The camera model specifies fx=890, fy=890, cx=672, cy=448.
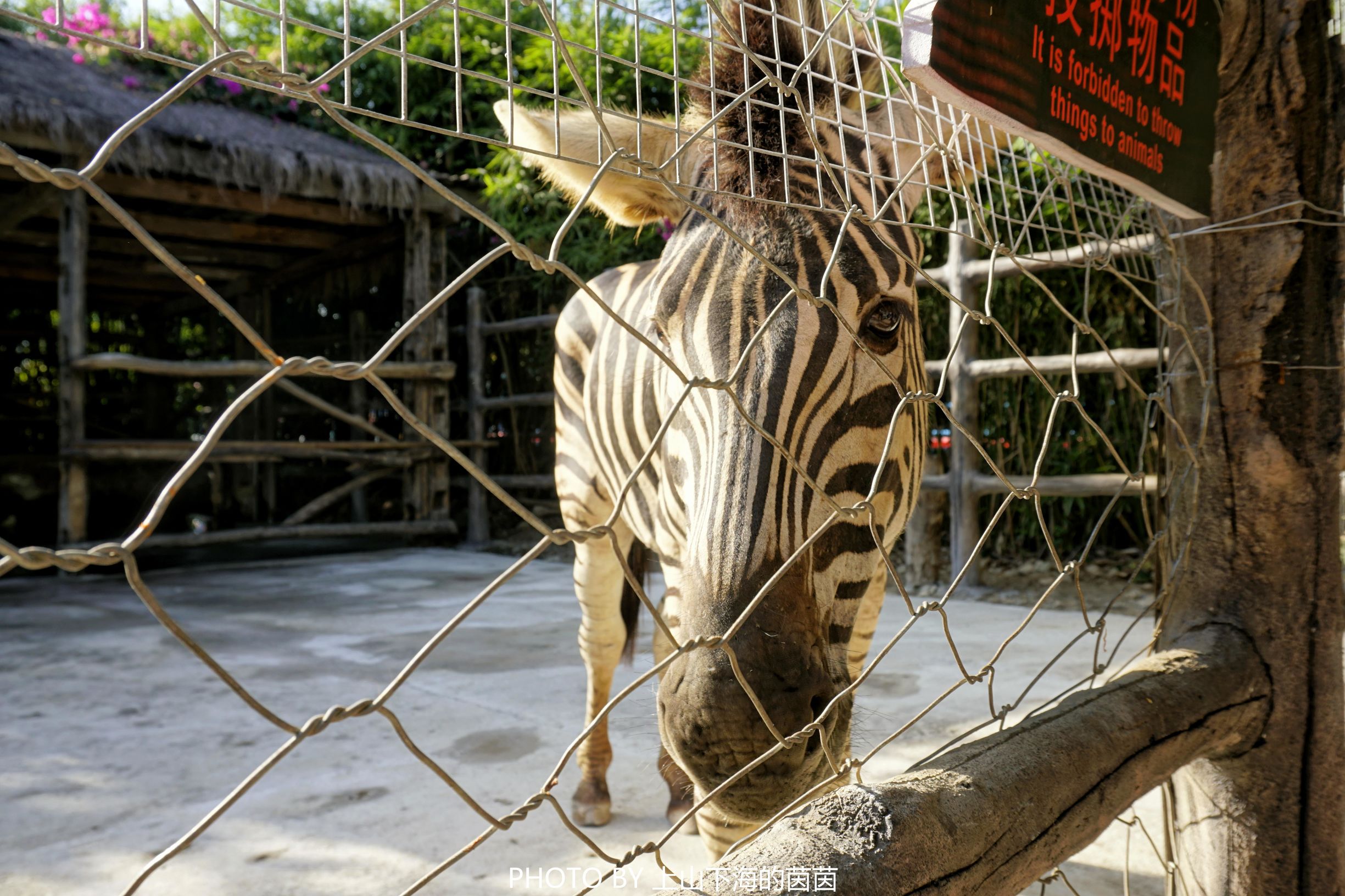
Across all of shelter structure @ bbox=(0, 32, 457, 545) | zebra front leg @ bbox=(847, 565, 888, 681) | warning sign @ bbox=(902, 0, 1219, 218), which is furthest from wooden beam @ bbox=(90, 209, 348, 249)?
warning sign @ bbox=(902, 0, 1219, 218)

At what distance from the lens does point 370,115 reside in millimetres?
586

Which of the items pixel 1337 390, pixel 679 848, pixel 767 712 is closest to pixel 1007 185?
pixel 1337 390

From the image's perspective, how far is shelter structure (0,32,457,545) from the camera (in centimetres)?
645

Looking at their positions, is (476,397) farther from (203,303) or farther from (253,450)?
(203,303)

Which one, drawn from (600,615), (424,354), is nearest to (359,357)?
(424,354)

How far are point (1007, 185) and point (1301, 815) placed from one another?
1.11 m

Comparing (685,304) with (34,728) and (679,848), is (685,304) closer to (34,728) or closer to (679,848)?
(679,848)

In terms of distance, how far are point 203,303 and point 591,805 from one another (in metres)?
10.5

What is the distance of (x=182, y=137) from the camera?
259 inches

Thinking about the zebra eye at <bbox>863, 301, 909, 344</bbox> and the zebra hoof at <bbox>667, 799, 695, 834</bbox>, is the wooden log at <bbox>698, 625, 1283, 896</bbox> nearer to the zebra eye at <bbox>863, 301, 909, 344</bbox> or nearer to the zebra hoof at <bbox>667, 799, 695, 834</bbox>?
the zebra eye at <bbox>863, 301, 909, 344</bbox>

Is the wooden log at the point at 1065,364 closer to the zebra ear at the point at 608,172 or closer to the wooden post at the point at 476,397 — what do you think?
the zebra ear at the point at 608,172

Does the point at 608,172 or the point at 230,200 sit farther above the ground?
the point at 230,200

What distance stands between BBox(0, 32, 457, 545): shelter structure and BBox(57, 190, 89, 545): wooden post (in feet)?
0.05

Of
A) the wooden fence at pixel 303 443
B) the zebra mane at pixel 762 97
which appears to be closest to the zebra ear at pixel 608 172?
the zebra mane at pixel 762 97
